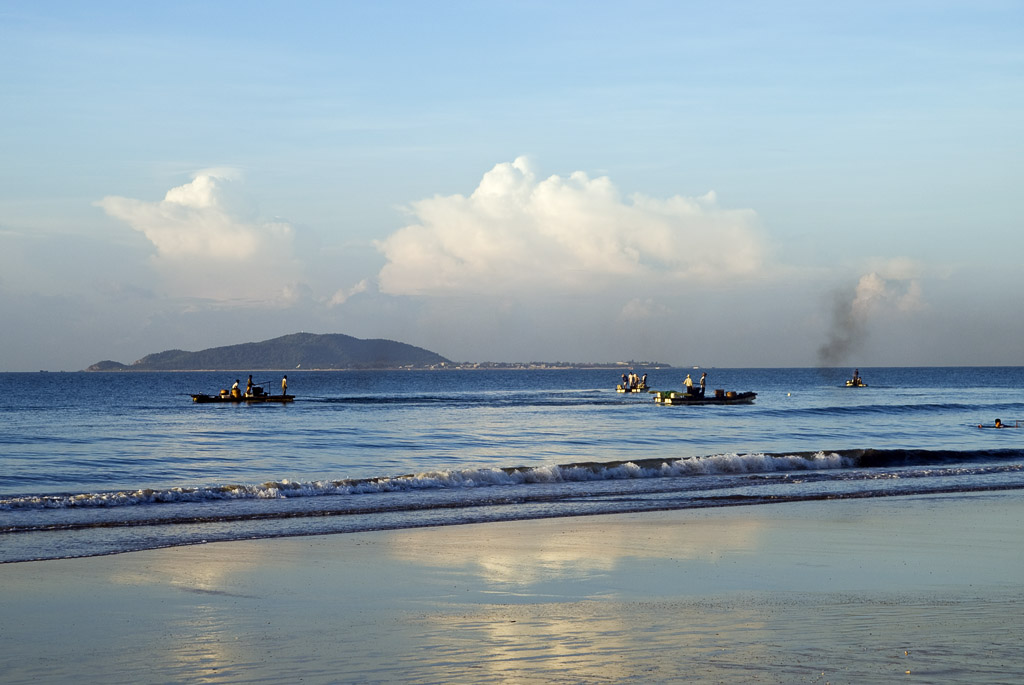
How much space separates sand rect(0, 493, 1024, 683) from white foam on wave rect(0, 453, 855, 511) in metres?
6.28

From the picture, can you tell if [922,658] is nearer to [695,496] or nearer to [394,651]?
[394,651]

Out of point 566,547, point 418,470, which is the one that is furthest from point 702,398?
point 566,547

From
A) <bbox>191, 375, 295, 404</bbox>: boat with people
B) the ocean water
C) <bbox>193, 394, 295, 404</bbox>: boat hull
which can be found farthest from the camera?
<bbox>193, 394, 295, 404</bbox>: boat hull

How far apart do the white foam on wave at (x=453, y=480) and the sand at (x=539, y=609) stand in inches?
247

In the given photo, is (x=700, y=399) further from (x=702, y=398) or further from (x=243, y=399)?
(x=243, y=399)

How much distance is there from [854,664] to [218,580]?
24.4 feet

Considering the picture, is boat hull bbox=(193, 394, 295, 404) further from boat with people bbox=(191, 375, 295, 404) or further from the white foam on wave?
the white foam on wave

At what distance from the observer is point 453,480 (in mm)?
24297

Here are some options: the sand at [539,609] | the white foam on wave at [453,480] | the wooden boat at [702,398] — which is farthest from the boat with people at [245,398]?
the sand at [539,609]

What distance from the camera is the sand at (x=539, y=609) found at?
8016 millimetres

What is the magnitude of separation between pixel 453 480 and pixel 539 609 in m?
14.2

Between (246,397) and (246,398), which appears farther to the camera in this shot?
(246,397)

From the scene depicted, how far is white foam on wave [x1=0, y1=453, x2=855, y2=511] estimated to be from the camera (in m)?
20.1

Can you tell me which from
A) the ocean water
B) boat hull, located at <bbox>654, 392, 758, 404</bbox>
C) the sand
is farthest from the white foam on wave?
boat hull, located at <bbox>654, 392, 758, 404</bbox>
